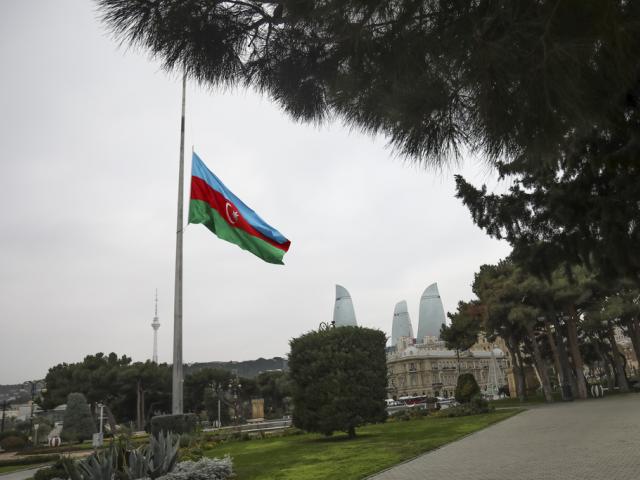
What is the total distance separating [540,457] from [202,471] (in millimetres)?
6230

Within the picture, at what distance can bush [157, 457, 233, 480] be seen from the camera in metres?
8.15

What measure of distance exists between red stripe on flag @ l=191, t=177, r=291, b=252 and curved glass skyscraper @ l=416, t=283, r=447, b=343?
543ft

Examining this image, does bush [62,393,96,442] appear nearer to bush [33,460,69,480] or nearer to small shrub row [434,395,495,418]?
small shrub row [434,395,495,418]

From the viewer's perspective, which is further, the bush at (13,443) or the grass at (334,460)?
the bush at (13,443)

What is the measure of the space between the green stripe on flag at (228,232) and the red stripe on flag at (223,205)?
92 mm

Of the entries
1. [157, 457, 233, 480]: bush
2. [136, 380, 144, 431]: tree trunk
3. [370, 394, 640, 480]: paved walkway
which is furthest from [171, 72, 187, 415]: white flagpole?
[136, 380, 144, 431]: tree trunk

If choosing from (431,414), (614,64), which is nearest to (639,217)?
(614,64)

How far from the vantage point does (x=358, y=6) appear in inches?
155

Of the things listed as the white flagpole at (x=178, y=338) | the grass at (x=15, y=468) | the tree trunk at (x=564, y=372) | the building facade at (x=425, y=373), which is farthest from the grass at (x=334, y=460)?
the building facade at (x=425, y=373)

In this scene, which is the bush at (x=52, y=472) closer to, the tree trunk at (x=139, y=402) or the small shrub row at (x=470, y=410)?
the small shrub row at (x=470, y=410)

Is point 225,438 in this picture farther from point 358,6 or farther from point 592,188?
point 358,6

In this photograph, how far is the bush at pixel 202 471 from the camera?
8149 millimetres

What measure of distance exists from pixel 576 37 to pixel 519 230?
6.56 m

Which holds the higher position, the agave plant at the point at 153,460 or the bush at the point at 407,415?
the agave plant at the point at 153,460
